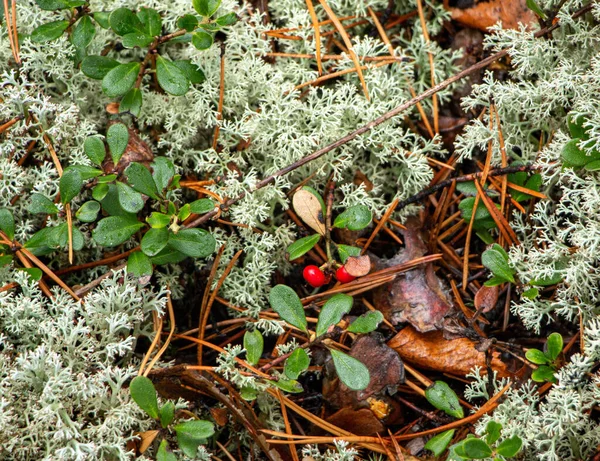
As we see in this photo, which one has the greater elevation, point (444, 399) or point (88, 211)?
point (88, 211)

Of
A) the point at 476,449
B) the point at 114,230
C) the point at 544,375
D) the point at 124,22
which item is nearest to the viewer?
the point at 476,449

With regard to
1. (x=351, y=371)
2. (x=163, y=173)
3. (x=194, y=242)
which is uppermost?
(x=163, y=173)

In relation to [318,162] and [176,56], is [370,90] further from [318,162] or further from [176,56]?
[176,56]

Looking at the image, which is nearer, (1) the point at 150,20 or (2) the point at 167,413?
(2) the point at 167,413

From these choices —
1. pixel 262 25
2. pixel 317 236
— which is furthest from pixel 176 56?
pixel 317 236

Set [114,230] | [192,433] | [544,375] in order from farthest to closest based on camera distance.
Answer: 1. [114,230]
2. [544,375]
3. [192,433]

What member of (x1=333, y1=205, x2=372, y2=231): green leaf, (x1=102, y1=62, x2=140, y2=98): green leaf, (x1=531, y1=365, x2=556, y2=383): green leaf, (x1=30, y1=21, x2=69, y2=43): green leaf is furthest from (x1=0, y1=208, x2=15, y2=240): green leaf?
(x1=531, y1=365, x2=556, y2=383): green leaf

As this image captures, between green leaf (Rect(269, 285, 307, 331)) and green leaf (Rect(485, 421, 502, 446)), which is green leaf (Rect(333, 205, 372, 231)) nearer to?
green leaf (Rect(269, 285, 307, 331))

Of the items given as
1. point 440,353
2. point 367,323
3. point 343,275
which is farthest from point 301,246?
point 440,353

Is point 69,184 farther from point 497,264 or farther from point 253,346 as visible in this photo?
point 497,264
